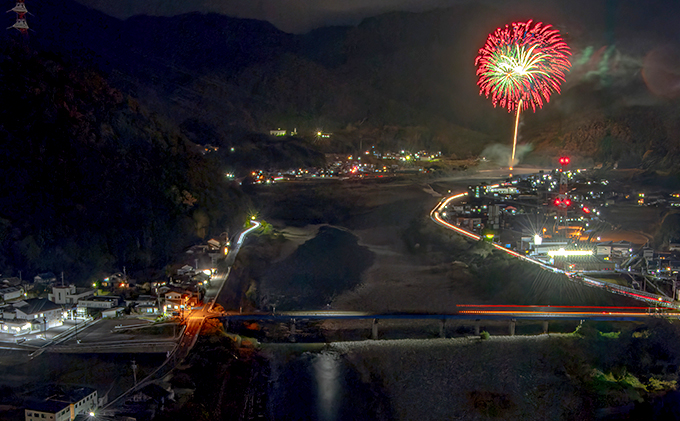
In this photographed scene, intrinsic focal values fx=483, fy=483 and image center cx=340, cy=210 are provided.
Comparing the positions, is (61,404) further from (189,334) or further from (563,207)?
(563,207)

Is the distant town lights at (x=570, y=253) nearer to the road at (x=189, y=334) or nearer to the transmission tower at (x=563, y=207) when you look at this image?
the transmission tower at (x=563, y=207)

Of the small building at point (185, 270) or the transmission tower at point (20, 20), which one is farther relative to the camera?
the transmission tower at point (20, 20)

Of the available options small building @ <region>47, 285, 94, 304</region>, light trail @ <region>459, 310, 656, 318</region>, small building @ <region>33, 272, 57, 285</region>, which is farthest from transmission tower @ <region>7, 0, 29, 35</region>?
light trail @ <region>459, 310, 656, 318</region>

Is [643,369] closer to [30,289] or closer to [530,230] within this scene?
[530,230]

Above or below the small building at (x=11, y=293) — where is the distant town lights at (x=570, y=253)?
above

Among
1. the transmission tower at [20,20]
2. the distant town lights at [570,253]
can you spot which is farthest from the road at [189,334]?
the transmission tower at [20,20]

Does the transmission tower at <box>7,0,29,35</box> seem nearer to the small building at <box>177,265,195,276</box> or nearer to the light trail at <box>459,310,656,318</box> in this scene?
the small building at <box>177,265,195,276</box>

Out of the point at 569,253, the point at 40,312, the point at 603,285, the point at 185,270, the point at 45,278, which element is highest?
the point at 569,253

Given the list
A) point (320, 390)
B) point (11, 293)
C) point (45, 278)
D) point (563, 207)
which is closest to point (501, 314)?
point (320, 390)

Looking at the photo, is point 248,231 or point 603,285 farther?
point 248,231

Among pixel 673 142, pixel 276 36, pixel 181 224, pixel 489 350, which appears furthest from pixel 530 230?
pixel 276 36

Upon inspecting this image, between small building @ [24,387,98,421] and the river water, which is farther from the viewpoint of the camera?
the river water
